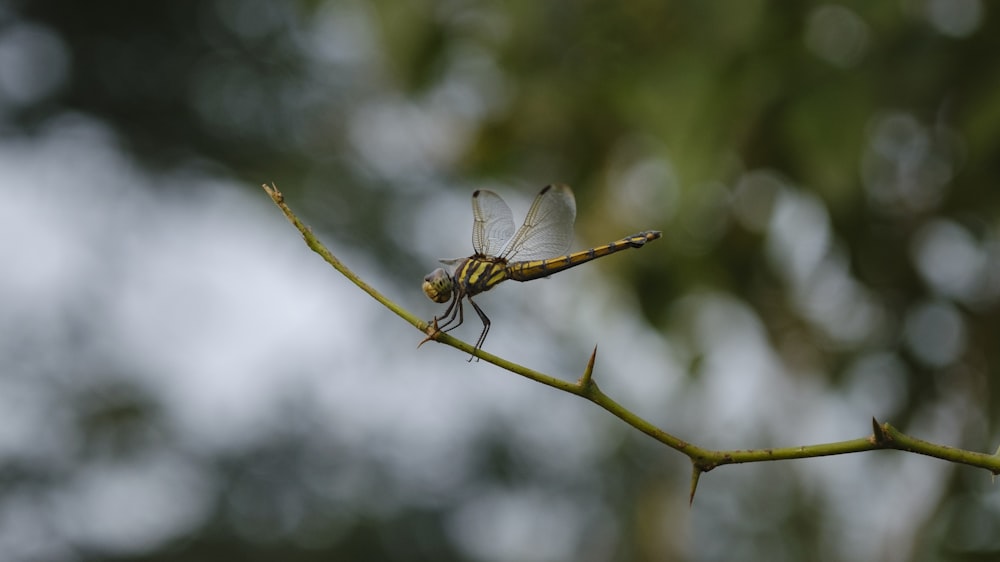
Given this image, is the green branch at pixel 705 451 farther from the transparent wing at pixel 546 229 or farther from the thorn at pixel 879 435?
the transparent wing at pixel 546 229

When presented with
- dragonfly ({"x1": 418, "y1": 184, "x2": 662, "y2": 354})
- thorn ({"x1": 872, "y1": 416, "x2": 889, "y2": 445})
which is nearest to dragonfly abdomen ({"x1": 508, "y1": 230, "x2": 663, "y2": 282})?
dragonfly ({"x1": 418, "y1": 184, "x2": 662, "y2": 354})

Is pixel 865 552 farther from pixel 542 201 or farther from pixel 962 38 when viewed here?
pixel 542 201

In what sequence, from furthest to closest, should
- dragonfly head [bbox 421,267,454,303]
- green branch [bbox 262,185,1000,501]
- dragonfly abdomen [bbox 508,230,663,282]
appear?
dragonfly abdomen [bbox 508,230,663,282] → dragonfly head [bbox 421,267,454,303] → green branch [bbox 262,185,1000,501]

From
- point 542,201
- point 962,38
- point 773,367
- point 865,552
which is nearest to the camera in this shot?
point 542,201

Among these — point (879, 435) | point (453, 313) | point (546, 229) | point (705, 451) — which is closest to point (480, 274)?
point (453, 313)

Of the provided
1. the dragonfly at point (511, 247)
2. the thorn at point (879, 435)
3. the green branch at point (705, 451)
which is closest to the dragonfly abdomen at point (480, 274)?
the dragonfly at point (511, 247)

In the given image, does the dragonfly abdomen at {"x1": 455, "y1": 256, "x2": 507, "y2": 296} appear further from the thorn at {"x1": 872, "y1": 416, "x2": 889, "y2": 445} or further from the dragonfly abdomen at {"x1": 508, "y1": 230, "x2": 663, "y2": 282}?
the thorn at {"x1": 872, "y1": 416, "x2": 889, "y2": 445}

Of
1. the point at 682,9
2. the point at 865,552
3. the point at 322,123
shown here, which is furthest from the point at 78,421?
the point at 682,9

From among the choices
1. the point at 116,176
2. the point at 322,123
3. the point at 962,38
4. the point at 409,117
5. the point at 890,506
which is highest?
the point at 322,123
